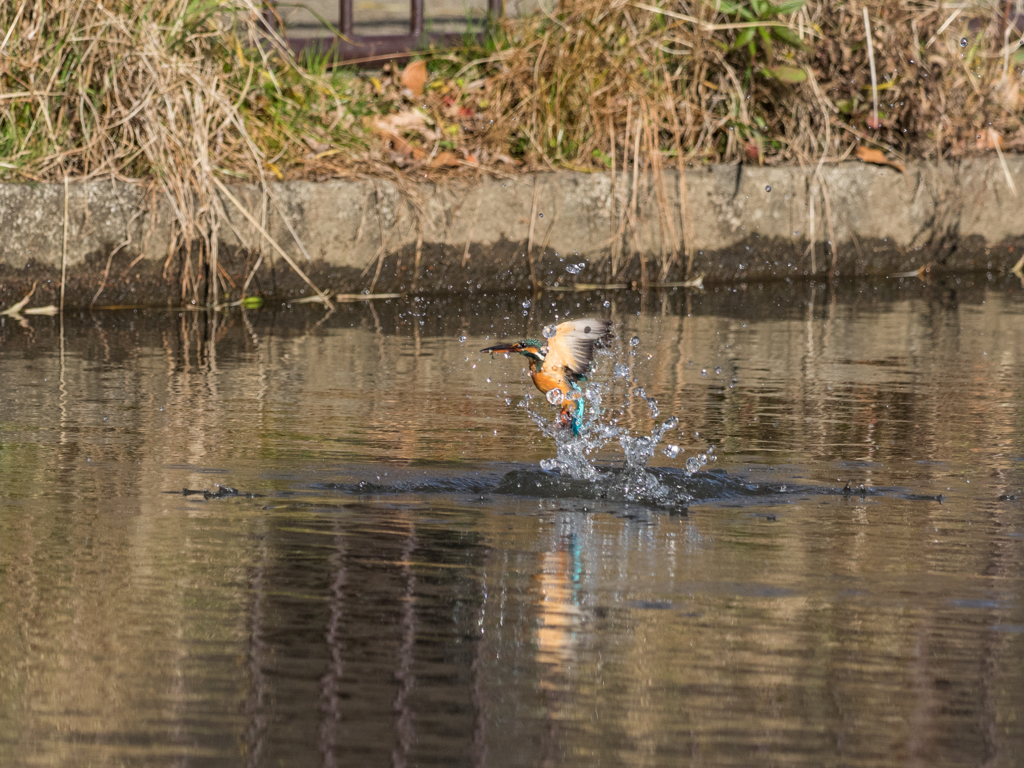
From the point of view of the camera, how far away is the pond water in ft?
8.93

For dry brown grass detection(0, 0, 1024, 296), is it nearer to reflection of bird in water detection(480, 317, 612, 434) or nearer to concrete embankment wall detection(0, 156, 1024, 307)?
concrete embankment wall detection(0, 156, 1024, 307)

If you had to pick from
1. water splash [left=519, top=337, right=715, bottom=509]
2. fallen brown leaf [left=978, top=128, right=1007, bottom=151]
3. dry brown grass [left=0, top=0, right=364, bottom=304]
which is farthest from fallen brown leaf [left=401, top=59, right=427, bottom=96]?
water splash [left=519, top=337, right=715, bottom=509]

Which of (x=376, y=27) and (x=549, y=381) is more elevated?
(x=376, y=27)

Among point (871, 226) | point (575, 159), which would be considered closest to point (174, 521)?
point (575, 159)

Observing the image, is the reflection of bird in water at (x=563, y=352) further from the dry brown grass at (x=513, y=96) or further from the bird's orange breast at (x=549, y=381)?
the dry brown grass at (x=513, y=96)

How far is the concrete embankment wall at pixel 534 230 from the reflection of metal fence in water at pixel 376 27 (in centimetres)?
102

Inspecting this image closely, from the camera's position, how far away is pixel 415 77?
8.51 metres

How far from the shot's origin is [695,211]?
321 inches

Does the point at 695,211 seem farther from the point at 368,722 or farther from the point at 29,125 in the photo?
the point at 368,722

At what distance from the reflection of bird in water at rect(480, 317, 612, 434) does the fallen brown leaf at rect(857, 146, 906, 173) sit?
4.28m

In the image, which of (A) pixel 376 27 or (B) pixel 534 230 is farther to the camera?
(A) pixel 376 27

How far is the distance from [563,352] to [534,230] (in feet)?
11.0

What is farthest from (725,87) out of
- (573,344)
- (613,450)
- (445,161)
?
(573,344)

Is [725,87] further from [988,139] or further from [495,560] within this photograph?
[495,560]
